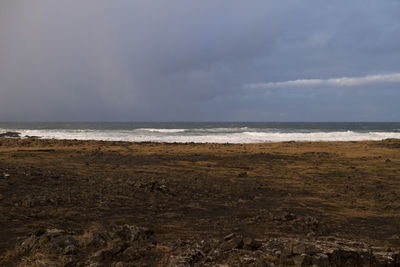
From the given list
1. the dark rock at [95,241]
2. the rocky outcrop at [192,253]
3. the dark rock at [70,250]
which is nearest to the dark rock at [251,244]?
the rocky outcrop at [192,253]

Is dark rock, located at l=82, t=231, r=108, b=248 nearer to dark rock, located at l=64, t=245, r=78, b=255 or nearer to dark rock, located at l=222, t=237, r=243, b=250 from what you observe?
dark rock, located at l=64, t=245, r=78, b=255

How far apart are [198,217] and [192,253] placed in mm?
3707

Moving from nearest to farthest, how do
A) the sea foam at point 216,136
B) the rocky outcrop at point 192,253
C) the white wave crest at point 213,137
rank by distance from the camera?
1. the rocky outcrop at point 192,253
2. the white wave crest at point 213,137
3. the sea foam at point 216,136

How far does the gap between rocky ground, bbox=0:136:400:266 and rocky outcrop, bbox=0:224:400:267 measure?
0.02 meters

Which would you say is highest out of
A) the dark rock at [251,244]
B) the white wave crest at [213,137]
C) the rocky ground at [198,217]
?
the white wave crest at [213,137]

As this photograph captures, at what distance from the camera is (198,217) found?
9.21 m

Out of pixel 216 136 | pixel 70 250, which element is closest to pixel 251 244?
pixel 70 250

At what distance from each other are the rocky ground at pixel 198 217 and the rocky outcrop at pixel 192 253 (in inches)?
Answer: 0.8

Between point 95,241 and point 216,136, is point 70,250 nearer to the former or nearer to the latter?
point 95,241

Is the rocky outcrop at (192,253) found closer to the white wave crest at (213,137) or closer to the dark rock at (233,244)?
the dark rock at (233,244)

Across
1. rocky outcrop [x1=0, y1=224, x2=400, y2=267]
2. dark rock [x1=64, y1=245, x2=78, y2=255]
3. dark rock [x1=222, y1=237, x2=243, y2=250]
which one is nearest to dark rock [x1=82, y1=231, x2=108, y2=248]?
rocky outcrop [x1=0, y1=224, x2=400, y2=267]

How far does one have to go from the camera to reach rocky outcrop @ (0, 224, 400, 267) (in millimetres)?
5227

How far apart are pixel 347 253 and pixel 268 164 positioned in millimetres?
16200

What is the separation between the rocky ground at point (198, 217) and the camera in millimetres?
5520
